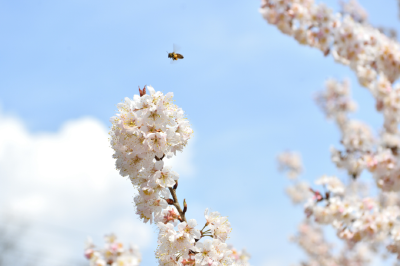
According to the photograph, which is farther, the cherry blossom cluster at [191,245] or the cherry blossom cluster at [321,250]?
the cherry blossom cluster at [321,250]

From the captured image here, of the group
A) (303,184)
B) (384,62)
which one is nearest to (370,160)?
(384,62)

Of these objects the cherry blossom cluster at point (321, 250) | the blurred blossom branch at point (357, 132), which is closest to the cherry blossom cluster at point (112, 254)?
the blurred blossom branch at point (357, 132)

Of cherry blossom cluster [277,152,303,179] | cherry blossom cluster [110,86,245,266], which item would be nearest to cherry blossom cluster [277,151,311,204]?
cherry blossom cluster [277,152,303,179]

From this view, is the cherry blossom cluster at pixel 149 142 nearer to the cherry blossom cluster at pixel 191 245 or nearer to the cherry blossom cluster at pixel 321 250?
the cherry blossom cluster at pixel 191 245

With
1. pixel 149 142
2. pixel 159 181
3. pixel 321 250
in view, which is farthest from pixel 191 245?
pixel 321 250

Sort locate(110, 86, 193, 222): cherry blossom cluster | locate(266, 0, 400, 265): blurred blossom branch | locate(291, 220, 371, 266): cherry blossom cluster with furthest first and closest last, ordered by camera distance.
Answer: locate(291, 220, 371, 266): cherry blossom cluster, locate(266, 0, 400, 265): blurred blossom branch, locate(110, 86, 193, 222): cherry blossom cluster

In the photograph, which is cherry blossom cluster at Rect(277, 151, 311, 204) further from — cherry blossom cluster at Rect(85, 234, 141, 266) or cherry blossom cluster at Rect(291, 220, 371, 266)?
cherry blossom cluster at Rect(85, 234, 141, 266)
